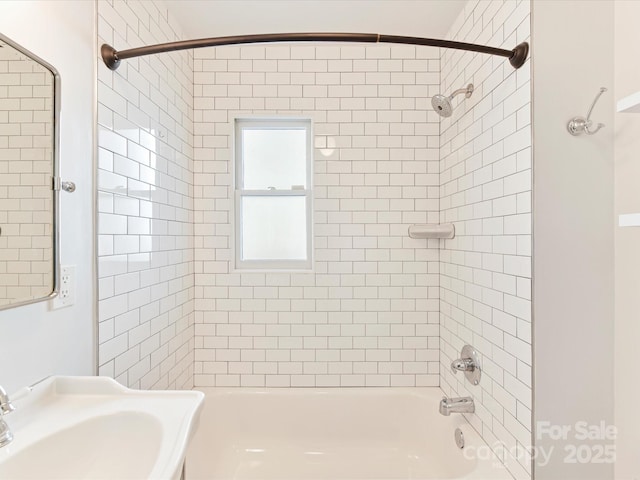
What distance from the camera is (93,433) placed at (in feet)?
3.39

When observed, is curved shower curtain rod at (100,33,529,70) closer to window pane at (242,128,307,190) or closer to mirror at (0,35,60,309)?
mirror at (0,35,60,309)

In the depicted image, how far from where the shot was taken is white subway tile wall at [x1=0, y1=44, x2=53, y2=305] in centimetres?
98

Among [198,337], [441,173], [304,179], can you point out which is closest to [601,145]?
[441,173]

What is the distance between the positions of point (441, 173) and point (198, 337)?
185 centimetres

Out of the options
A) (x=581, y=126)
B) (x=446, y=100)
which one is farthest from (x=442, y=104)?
(x=581, y=126)

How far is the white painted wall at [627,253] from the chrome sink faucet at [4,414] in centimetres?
191

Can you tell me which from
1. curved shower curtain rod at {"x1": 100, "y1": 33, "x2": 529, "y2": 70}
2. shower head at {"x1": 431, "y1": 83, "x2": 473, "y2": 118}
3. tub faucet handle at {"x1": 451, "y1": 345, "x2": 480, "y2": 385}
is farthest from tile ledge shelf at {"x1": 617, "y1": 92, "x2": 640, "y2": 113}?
tub faucet handle at {"x1": 451, "y1": 345, "x2": 480, "y2": 385}

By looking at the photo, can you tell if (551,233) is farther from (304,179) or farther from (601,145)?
(304,179)

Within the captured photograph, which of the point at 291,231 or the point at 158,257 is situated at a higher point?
the point at 291,231

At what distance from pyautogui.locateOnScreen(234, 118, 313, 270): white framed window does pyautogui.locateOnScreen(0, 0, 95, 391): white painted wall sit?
1.13 meters

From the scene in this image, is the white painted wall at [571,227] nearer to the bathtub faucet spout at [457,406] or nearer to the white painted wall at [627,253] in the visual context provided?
the white painted wall at [627,253]

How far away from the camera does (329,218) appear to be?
7.60ft

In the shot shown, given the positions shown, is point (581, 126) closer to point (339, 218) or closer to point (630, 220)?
point (630, 220)

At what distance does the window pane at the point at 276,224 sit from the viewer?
8.02ft
